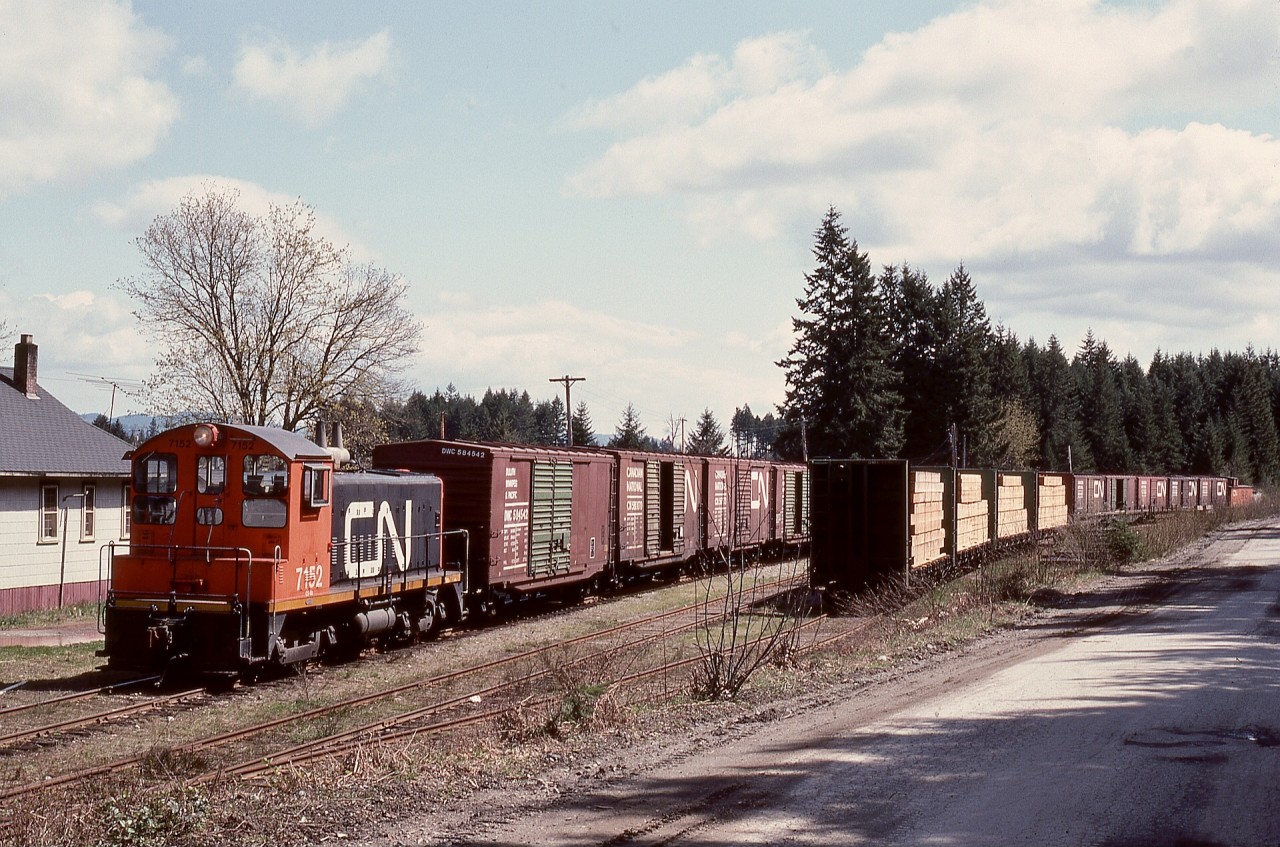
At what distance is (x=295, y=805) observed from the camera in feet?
28.4

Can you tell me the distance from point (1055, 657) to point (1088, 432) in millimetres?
Result: 113017

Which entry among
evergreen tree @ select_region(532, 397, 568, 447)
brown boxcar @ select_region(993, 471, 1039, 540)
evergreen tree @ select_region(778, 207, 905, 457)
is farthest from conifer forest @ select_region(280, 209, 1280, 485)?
evergreen tree @ select_region(532, 397, 568, 447)

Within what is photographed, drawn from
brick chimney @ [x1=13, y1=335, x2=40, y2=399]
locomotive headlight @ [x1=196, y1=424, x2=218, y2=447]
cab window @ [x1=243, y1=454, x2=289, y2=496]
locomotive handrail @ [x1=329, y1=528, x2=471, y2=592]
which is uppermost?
brick chimney @ [x1=13, y1=335, x2=40, y2=399]

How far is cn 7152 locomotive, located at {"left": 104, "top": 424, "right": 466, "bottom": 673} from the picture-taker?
1545 cm

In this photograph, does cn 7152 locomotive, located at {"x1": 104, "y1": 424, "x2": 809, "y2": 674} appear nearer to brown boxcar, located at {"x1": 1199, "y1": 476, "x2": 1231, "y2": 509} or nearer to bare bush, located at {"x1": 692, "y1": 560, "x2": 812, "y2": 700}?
bare bush, located at {"x1": 692, "y1": 560, "x2": 812, "y2": 700}

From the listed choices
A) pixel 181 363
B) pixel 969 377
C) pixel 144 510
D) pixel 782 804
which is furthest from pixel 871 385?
pixel 782 804

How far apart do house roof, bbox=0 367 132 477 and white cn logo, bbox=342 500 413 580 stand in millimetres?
12863

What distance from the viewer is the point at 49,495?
28.3 metres

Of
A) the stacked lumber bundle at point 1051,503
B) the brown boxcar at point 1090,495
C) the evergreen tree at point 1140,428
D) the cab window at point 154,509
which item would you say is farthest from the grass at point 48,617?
the evergreen tree at point 1140,428

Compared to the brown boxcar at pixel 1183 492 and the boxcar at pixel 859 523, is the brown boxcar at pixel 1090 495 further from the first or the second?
the boxcar at pixel 859 523

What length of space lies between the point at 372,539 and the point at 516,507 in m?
4.53

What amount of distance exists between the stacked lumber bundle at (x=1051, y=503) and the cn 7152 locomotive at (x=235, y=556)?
2591 centimetres

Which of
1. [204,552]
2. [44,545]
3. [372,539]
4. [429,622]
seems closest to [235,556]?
[204,552]

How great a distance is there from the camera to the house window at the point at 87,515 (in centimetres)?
2941
